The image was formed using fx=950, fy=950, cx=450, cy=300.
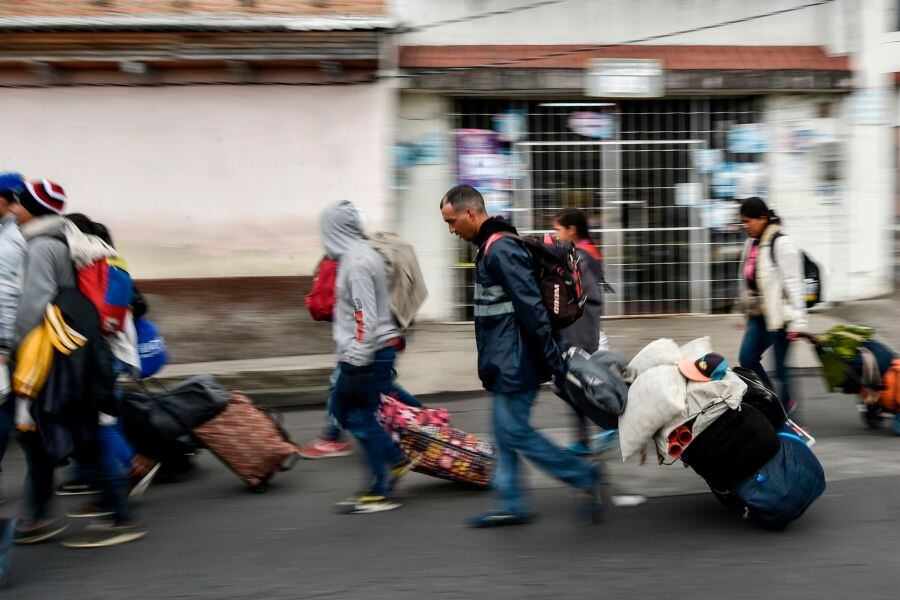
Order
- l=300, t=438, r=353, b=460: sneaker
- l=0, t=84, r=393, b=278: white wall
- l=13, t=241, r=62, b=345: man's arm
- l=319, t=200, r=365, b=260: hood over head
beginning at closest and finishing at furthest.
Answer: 1. l=13, t=241, r=62, b=345: man's arm
2. l=319, t=200, r=365, b=260: hood over head
3. l=300, t=438, r=353, b=460: sneaker
4. l=0, t=84, r=393, b=278: white wall

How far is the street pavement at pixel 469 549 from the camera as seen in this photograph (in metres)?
4.12

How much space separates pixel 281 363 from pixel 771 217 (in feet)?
14.4

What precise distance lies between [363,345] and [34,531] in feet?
6.17

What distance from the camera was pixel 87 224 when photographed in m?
4.77

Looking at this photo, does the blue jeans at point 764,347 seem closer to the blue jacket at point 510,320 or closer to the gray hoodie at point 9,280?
the blue jacket at point 510,320

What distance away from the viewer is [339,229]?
507cm

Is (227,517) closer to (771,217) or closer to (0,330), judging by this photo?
(0,330)

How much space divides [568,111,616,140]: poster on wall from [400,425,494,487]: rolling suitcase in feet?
20.3

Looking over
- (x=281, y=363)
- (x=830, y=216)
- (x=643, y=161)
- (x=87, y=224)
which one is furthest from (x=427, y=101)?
(x=87, y=224)

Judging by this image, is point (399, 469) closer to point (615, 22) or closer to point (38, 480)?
point (38, 480)

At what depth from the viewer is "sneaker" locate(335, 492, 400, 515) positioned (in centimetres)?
516

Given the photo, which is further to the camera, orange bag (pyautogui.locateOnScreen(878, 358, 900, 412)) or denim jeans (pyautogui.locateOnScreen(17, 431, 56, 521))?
orange bag (pyautogui.locateOnScreen(878, 358, 900, 412))

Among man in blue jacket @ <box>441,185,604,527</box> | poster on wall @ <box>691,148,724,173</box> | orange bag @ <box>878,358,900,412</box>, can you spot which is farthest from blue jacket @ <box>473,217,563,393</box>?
poster on wall @ <box>691,148,724,173</box>

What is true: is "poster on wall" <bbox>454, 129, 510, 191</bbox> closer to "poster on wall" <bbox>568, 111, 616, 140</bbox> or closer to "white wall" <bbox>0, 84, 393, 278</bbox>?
"white wall" <bbox>0, 84, 393, 278</bbox>
